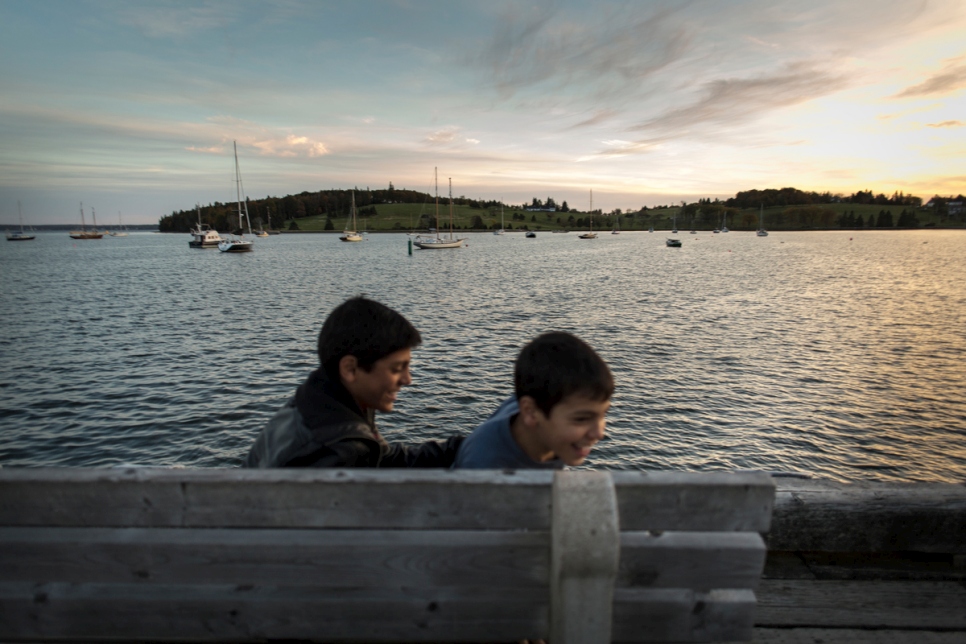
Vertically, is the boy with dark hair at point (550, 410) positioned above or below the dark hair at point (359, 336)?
below

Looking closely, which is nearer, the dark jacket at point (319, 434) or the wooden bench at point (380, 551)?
the wooden bench at point (380, 551)

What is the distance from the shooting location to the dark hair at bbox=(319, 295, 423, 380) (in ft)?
10.1

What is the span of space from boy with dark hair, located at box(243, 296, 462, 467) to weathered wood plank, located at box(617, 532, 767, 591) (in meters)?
1.38

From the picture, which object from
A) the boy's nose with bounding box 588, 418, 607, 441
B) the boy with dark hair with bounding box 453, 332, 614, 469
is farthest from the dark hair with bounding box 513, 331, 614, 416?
the boy's nose with bounding box 588, 418, 607, 441

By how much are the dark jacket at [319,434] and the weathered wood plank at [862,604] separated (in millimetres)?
2439

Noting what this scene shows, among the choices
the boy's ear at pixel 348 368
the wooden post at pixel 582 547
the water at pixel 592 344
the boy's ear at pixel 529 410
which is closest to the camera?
the wooden post at pixel 582 547

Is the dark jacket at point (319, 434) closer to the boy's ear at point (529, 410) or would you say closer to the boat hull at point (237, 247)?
the boy's ear at point (529, 410)

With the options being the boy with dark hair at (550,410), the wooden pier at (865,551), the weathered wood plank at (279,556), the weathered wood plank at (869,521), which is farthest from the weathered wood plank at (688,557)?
the weathered wood plank at (869,521)

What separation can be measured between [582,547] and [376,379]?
1.65 metres

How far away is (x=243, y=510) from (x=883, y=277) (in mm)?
67743

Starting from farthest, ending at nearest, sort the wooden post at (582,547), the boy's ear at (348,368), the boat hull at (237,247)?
the boat hull at (237,247)
the boy's ear at (348,368)
the wooden post at (582,547)

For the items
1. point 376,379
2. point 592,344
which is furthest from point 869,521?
point 592,344

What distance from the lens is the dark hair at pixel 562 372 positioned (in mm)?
2738

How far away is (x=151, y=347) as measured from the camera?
22.2 meters
